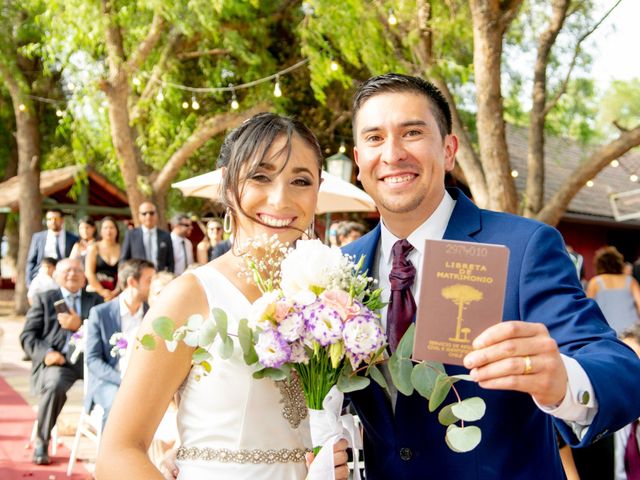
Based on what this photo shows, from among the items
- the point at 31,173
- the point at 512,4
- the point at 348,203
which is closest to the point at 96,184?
the point at 31,173

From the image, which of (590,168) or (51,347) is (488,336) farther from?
(590,168)

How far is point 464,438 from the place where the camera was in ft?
5.52

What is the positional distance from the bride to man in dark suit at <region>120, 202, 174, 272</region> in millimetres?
7479

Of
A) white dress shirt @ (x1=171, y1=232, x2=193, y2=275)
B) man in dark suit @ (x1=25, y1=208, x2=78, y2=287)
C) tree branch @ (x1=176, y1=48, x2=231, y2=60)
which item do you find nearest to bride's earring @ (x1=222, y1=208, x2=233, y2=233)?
white dress shirt @ (x1=171, y1=232, x2=193, y2=275)

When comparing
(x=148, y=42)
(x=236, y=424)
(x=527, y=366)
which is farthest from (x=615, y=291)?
(x=148, y=42)

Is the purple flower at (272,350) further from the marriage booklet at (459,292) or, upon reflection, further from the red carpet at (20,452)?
the red carpet at (20,452)

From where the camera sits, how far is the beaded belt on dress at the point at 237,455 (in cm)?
234

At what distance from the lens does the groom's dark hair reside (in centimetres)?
246

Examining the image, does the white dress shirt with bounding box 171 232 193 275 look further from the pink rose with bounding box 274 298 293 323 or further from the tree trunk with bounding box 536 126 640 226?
the pink rose with bounding box 274 298 293 323

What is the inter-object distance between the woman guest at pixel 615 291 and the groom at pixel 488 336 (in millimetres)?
6418

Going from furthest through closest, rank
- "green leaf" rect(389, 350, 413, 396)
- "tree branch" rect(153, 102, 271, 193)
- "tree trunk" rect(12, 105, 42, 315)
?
"tree trunk" rect(12, 105, 42, 315) < "tree branch" rect(153, 102, 271, 193) < "green leaf" rect(389, 350, 413, 396)

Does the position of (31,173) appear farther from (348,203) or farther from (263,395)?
(263,395)

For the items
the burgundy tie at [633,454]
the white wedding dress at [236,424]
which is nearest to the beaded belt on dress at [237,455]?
the white wedding dress at [236,424]

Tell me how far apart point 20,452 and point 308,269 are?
20.5 ft
